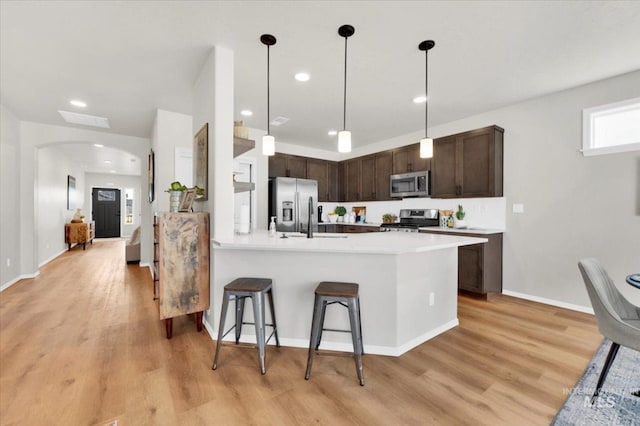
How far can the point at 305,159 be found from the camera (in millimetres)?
5953

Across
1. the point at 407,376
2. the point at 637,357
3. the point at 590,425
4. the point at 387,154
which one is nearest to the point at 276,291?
the point at 407,376

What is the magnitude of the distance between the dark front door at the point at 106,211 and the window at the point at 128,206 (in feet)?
0.75

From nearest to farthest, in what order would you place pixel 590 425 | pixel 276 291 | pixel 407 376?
pixel 590 425, pixel 407 376, pixel 276 291

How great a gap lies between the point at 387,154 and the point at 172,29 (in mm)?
3947

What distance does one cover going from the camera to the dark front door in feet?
35.1

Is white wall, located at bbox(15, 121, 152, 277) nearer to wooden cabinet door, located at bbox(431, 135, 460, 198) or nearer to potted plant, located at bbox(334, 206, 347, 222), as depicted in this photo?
potted plant, located at bbox(334, 206, 347, 222)

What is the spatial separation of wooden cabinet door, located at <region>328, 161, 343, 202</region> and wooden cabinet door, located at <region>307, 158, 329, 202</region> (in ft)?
0.39

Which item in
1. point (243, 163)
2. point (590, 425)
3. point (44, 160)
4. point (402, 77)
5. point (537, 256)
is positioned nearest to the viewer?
Result: point (590, 425)

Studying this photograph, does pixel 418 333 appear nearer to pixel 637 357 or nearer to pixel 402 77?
pixel 637 357

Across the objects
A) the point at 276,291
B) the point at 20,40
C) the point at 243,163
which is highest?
the point at 20,40

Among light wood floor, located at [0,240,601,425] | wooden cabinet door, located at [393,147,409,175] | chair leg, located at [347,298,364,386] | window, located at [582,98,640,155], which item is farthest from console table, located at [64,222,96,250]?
window, located at [582,98,640,155]

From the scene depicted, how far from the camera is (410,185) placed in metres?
4.91

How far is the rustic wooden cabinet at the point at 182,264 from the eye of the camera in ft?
8.23

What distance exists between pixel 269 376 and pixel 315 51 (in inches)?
107
